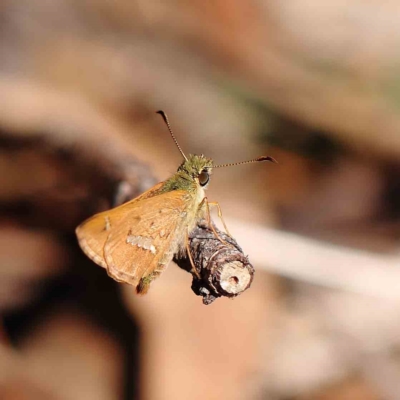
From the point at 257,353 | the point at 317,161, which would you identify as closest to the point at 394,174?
the point at 317,161

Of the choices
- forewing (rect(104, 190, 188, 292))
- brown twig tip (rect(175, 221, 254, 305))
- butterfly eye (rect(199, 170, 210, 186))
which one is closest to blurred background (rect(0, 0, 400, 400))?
forewing (rect(104, 190, 188, 292))

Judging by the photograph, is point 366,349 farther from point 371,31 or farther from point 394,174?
point 371,31

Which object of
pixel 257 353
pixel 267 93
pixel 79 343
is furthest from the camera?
pixel 267 93

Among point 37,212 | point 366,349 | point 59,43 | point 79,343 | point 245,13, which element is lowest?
point 79,343

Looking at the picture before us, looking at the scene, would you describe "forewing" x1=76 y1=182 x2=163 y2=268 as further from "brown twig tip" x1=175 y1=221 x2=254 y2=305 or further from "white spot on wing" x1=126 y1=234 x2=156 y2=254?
"brown twig tip" x1=175 y1=221 x2=254 y2=305

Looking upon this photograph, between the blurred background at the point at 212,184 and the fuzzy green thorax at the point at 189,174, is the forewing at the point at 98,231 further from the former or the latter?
the fuzzy green thorax at the point at 189,174

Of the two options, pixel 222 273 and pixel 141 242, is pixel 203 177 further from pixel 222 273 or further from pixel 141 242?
pixel 222 273

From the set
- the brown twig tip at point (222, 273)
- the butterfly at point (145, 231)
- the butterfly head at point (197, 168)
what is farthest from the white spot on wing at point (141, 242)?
the brown twig tip at point (222, 273)

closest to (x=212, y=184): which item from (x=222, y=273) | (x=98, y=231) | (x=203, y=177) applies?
(x=203, y=177)
